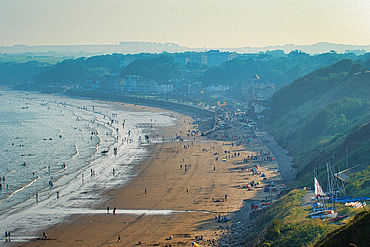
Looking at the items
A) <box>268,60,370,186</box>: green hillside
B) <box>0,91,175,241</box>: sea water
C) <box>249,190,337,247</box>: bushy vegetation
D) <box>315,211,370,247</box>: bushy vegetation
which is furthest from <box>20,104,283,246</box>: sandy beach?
<box>315,211,370,247</box>: bushy vegetation

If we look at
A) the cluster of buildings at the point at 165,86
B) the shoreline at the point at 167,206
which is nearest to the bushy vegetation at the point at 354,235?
the shoreline at the point at 167,206

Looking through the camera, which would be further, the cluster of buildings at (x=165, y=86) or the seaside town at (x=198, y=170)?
the cluster of buildings at (x=165, y=86)

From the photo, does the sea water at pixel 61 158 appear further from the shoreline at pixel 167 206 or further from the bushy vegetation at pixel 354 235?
the bushy vegetation at pixel 354 235

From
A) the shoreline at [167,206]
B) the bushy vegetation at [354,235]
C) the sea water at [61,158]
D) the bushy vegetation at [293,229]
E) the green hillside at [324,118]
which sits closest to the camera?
the bushy vegetation at [354,235]

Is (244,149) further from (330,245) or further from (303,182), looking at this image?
(330,245)

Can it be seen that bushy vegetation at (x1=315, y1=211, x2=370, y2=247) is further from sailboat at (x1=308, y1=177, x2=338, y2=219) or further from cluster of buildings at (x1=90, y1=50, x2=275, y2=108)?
cluster of buildings at (x1=90, y1=50, x2=275, y2=108)

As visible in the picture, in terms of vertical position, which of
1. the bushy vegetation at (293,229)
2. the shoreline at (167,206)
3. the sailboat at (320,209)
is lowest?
the shoreline at (167,206)

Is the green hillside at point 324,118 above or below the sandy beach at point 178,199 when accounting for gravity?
above
